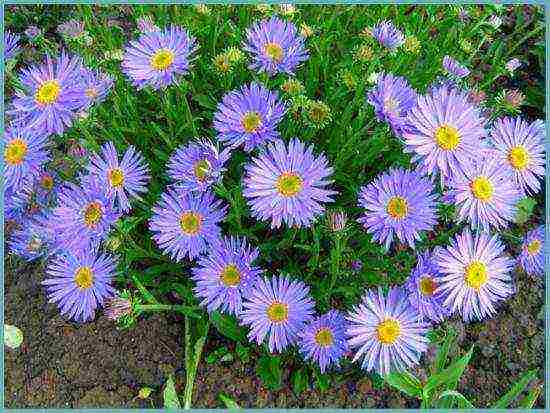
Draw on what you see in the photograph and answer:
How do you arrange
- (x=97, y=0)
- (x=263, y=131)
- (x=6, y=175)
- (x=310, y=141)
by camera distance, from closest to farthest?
(x=263, y=131) → (x=6, y=175) → (x=310, y=141) → (x=97, y=0)

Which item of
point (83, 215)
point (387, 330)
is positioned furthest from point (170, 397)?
point (387, 330)

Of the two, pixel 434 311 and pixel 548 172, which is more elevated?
pixel 548 172

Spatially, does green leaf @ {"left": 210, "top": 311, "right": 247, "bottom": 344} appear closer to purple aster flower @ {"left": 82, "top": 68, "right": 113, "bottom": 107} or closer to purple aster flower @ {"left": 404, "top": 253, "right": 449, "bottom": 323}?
purple aster flower @ {"left": 404, "top": 253, "right": 449, "bottom": 323}

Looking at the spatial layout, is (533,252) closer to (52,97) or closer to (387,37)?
(387,37)

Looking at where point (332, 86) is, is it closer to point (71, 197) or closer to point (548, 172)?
point (548, 172)

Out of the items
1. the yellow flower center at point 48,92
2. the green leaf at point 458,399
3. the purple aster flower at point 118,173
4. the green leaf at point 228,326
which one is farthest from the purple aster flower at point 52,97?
the green leaf at point 458,399

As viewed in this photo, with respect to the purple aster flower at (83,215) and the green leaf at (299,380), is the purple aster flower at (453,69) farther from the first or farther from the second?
the purple aster flower at (83,215)

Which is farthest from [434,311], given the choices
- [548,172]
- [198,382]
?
[198,382]

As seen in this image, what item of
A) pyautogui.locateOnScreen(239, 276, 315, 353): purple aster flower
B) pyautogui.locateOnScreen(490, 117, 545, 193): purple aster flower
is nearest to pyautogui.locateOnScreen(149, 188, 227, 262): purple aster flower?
pyautogui.locateOnScreen(239, 276, 315, 353): purple aster flower
